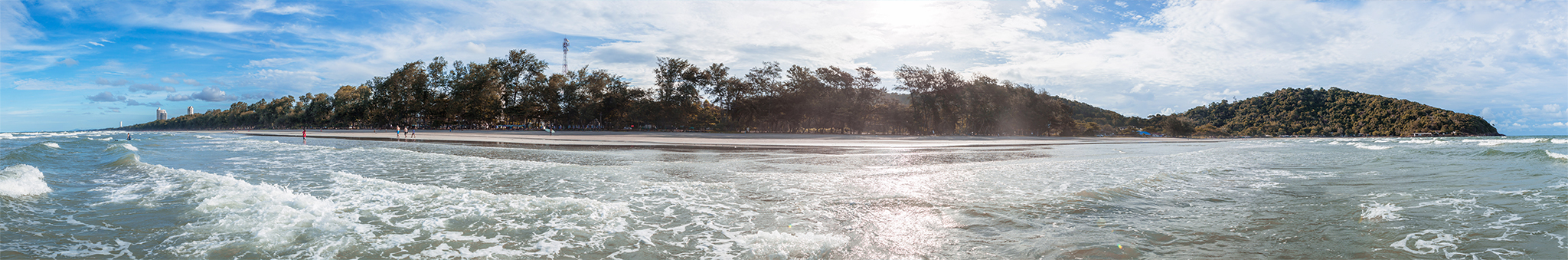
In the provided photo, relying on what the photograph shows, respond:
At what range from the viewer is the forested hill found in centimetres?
9100

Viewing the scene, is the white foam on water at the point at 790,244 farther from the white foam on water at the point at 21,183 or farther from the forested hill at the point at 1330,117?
the forested hill at the point at 1330,117

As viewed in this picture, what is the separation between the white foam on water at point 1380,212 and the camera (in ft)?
17.3

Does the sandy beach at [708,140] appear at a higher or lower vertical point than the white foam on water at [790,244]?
higher

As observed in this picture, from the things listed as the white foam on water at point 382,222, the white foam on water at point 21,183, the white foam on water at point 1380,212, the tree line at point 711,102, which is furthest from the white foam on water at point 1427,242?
the tree line at point 711,102

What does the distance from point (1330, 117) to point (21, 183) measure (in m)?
144

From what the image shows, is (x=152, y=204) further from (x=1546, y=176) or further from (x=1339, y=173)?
(x=1546, y=176)

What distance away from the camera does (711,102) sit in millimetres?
58562

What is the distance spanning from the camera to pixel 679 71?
5569cm

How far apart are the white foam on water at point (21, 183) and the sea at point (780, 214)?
2.1 inches

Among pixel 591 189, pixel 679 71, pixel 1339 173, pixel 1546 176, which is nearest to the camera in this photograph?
pixel 591 189

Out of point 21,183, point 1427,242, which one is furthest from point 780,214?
point 21,183

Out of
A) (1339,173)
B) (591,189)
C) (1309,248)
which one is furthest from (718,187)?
(1339,173)

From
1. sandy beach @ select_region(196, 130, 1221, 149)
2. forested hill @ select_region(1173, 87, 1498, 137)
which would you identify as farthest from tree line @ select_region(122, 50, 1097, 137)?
forested hill @ select_region(1173, 87, 1498, 137)

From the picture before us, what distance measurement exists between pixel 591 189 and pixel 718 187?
1.67 meters
